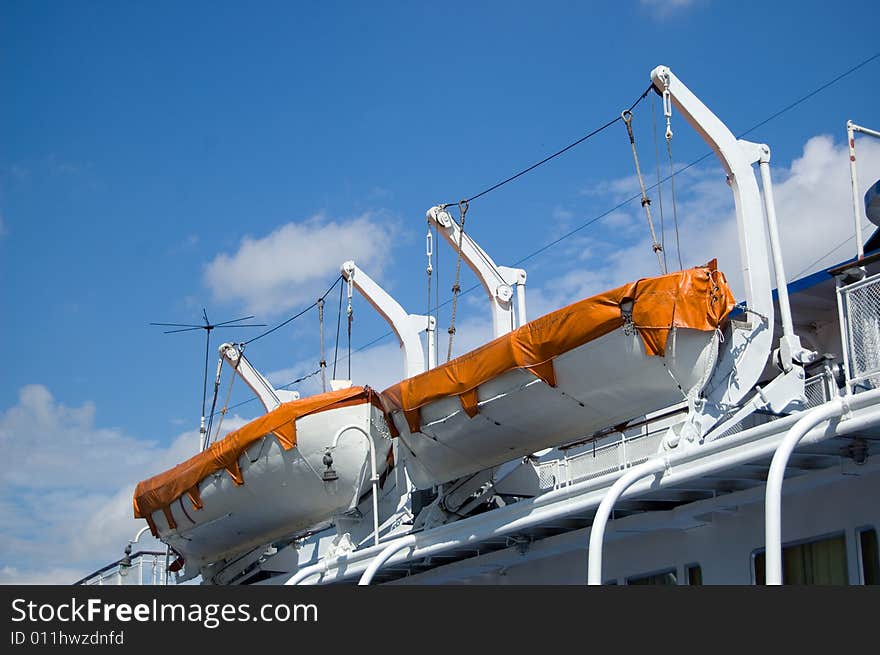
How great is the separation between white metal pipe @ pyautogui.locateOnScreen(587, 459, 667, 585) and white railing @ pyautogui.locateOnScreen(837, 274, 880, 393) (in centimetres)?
200

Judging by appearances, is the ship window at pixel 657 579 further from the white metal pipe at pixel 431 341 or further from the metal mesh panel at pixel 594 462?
the white metal pipe at pixel 431 341

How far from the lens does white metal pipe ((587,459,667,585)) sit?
10.0 m

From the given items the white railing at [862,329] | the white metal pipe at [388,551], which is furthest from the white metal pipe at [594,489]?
the white railing at [862,329]

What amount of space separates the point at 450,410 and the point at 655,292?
12.0 ft

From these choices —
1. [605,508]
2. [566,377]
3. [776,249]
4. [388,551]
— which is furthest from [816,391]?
[388,551]

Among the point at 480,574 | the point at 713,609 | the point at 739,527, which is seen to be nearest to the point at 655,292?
the point at 739,527

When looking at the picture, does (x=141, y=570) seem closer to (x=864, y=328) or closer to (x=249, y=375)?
(x=249, y=375)

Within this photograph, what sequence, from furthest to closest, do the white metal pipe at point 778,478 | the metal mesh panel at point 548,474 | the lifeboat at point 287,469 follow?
1. the lifeboat at point 287,469
2. the metal mesh panel at point 548,474
3. the white metal pipe at point 778,478

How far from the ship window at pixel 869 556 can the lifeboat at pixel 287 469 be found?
25.7ft

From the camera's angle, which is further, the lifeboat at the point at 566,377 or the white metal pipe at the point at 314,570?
the white metal pipe at the point at 314,570

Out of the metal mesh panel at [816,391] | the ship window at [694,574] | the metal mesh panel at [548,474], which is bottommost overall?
the ship window at [694,574]

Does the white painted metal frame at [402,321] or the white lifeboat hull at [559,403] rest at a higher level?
the white painted metal frame at [402,321]

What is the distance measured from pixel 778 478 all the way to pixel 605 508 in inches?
73.9

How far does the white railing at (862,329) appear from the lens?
1005 cm
